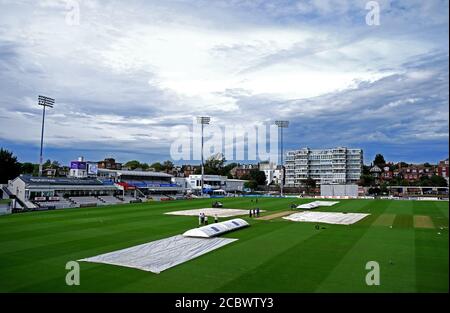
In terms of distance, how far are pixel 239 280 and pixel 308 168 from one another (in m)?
147

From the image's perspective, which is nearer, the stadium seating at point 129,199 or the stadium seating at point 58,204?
the stadium seating at point 58,204

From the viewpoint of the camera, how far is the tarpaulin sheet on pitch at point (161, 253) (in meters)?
17.2

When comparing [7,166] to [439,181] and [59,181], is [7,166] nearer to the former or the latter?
[59,181]

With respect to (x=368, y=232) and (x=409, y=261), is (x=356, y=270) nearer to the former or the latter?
(x=409, y=261)

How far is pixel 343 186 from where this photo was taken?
8612 centimetres

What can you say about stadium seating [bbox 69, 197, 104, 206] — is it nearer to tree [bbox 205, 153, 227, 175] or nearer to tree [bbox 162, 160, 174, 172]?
tree [bbox 205, 153, 227, 175]

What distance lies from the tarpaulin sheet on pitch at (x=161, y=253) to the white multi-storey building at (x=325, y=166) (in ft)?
423

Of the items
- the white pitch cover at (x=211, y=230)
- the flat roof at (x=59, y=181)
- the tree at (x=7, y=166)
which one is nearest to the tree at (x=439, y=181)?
the flat roof at (x=59, y=181)

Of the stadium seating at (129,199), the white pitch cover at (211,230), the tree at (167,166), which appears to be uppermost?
the tree at (167,166)

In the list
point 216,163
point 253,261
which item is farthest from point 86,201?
point 216,163

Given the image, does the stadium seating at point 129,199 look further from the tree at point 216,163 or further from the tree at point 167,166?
the tree at point 167,166

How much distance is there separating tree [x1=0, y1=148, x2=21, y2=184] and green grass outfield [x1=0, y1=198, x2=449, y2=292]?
55.1 m

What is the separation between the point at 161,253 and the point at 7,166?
73657 millimetres

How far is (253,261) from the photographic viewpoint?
59.4ft
